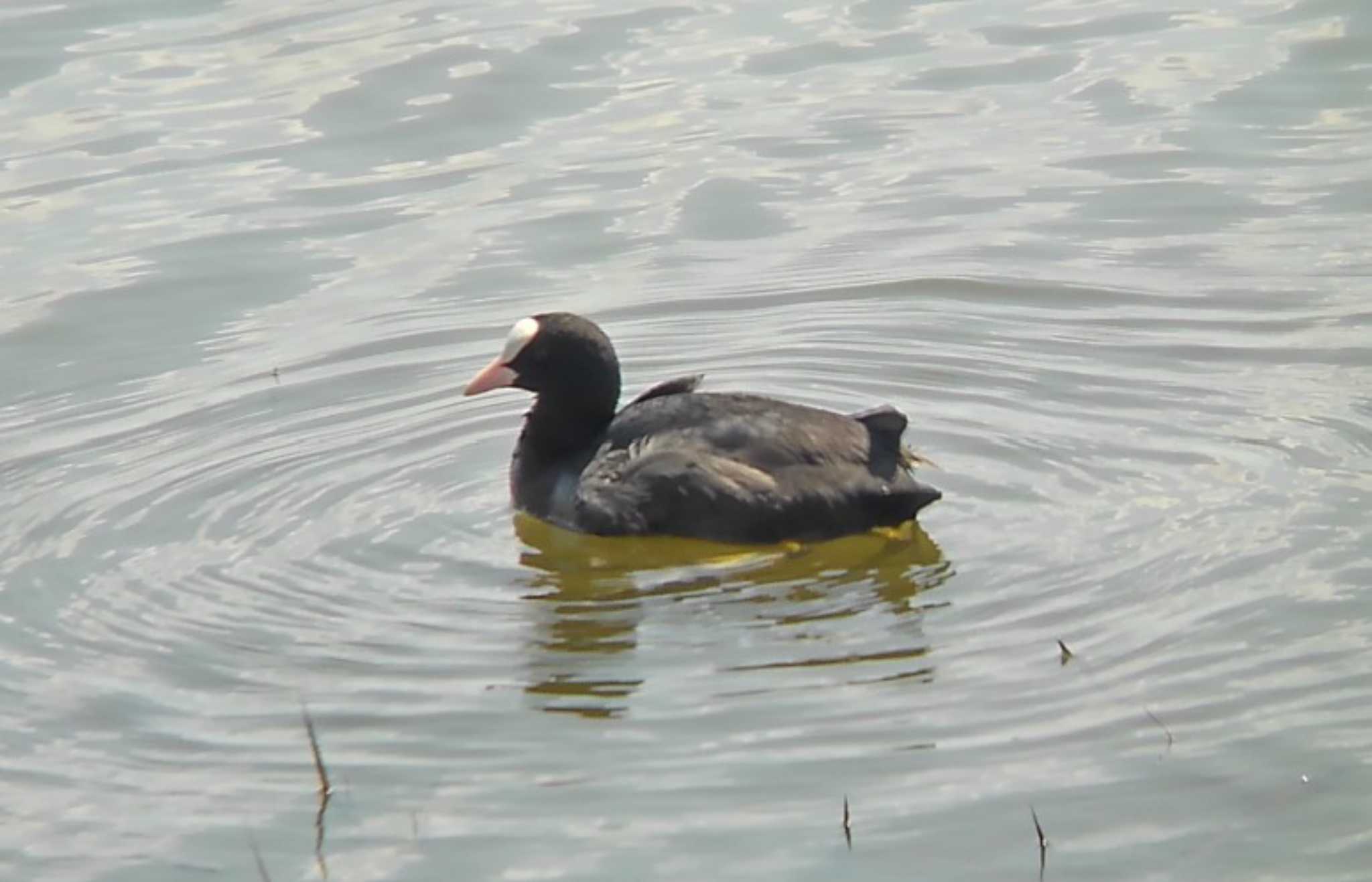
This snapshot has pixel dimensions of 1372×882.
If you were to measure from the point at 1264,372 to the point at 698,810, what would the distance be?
13.4 ft

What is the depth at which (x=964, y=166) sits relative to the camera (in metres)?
12.5

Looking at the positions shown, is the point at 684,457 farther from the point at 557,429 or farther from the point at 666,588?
the point at 557,429

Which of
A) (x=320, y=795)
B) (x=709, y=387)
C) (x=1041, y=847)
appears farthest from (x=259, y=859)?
(x=709, y=387)

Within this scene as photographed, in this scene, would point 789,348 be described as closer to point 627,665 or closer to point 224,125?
point 627,665

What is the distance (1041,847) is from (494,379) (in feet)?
12.0

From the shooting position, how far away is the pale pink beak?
363 inches

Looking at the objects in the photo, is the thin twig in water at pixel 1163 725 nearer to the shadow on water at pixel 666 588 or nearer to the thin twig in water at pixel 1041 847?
the thin twig in water at pixel 1041 847

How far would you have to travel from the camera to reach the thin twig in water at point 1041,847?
598 centimetres

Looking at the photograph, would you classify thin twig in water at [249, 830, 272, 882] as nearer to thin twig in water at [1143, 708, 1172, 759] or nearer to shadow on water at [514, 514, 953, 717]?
shadow on water at [514, 514, 953, 717]

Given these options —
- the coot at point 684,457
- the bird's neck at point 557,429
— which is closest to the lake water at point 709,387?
the coot at point 684,457

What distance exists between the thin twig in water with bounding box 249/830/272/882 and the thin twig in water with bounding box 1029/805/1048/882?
173 cm

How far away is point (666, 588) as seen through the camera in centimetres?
809

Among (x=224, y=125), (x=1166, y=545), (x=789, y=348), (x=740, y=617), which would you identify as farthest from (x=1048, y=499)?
(x=224, y=125)

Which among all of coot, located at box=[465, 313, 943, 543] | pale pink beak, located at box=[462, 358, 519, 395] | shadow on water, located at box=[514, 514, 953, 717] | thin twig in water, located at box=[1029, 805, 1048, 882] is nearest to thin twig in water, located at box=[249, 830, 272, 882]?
shadow on water, located at box=[514, 514, 953, 717]
